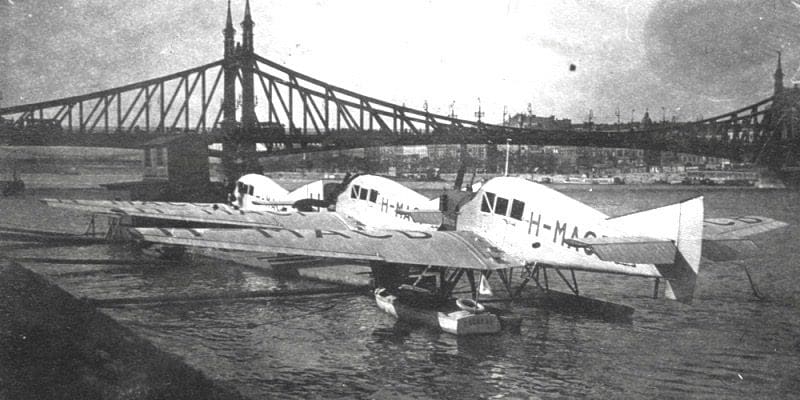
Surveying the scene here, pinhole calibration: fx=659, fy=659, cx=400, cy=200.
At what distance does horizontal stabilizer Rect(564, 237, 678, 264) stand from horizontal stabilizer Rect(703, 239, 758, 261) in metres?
2.66

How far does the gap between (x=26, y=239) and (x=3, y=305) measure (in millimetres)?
18975

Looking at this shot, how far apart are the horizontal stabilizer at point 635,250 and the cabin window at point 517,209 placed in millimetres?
1999

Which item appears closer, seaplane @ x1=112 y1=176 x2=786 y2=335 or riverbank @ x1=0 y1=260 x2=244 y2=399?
riverbank @ x1=0 y1=260 x2=244 y2=399

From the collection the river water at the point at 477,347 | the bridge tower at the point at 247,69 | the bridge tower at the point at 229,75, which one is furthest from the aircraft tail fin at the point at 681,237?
the bridge tower at the point at 247,69

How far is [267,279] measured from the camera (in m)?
16.7

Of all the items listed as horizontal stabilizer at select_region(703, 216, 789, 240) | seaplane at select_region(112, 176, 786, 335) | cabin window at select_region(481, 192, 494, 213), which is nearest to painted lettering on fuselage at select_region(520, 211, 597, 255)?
seaplane at select_region(112, 176, 786, 335)

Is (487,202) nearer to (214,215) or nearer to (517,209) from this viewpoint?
(517,209)

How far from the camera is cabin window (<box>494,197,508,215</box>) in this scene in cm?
1260

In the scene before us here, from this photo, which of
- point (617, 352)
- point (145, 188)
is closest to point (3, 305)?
point (617, 352)

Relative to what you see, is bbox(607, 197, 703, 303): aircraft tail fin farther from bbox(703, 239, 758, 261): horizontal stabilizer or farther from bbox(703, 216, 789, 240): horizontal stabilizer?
bbox(703, 216, 789, 240): horizontal stabilizer

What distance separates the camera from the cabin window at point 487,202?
506 inches

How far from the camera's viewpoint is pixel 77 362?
6.41m

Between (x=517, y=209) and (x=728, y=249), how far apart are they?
4.15 metres

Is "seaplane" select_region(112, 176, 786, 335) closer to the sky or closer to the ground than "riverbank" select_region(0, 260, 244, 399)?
closer to the sky
